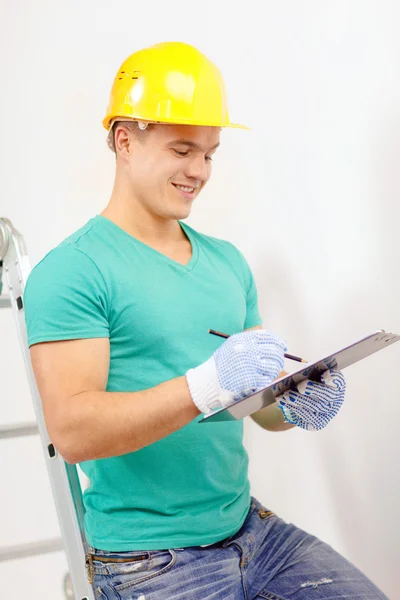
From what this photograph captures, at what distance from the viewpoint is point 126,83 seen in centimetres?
150

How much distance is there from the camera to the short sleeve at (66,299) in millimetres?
1311

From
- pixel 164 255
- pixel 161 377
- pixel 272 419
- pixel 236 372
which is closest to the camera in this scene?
pixel 236 372

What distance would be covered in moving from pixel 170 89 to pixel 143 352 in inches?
19.8

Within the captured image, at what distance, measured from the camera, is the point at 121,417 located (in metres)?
1.25

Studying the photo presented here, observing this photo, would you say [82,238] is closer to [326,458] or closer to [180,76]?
[180,76]

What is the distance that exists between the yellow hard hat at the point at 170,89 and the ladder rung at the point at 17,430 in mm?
729

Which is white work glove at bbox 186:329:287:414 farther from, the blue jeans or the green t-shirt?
the blue jeans

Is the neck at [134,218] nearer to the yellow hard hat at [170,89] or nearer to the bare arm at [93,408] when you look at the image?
the yellow hard hat at [170,89]

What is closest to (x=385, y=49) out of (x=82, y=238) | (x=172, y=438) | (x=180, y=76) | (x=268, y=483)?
(x=180, y=76)

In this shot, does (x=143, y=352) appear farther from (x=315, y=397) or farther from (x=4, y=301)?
(x=4, y=301)

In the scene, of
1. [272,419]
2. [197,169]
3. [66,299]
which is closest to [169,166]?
[197,169]

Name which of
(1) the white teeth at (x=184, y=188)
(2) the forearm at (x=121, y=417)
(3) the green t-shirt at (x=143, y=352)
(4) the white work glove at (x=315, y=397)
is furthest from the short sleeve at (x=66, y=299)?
(4) the white work glove at (x=315, y=397)

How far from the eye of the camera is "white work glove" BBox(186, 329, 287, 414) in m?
1.20

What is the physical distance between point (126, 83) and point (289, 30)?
1.86 ft
